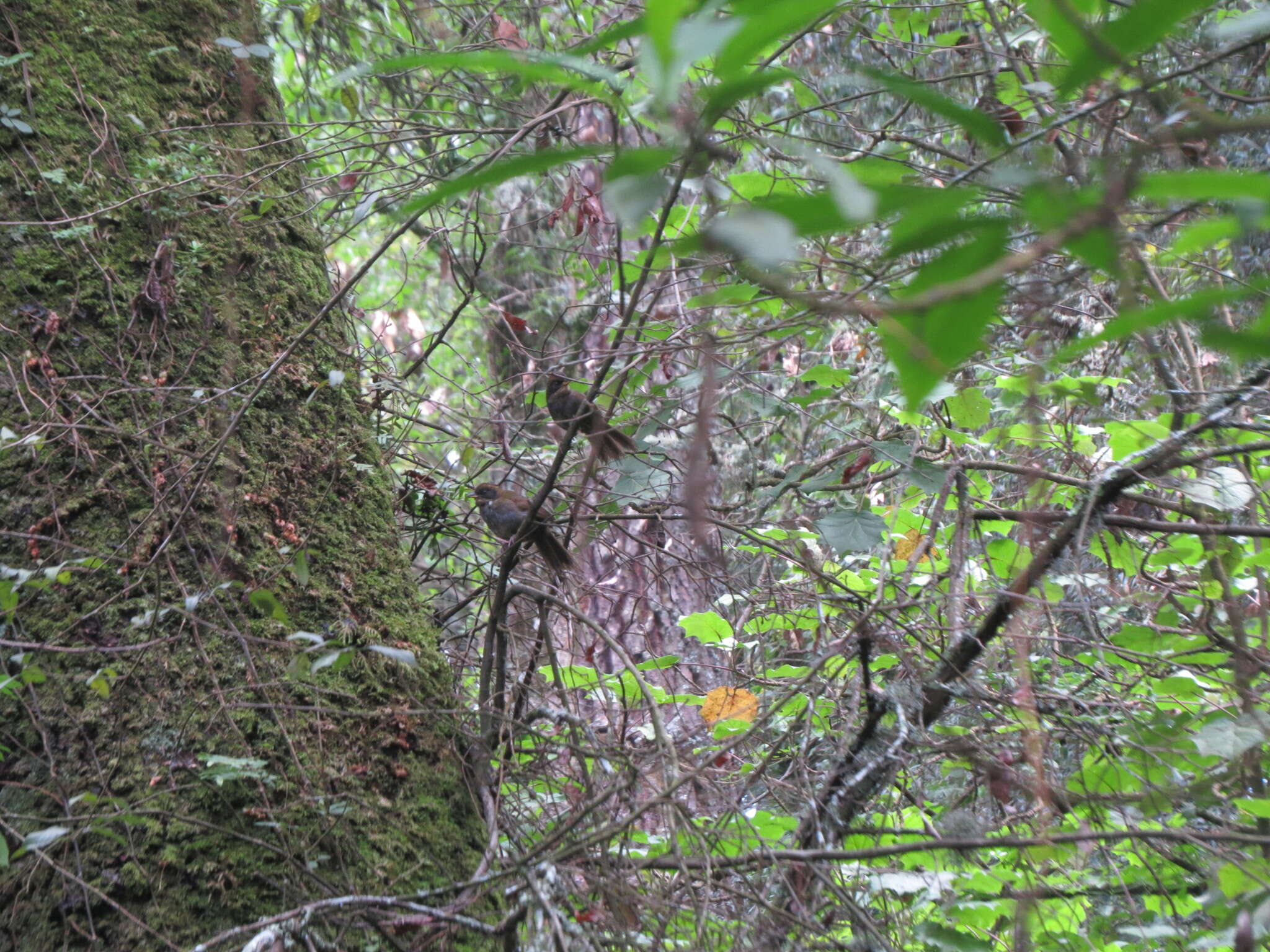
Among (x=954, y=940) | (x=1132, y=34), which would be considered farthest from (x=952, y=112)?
(x=954, y=940)

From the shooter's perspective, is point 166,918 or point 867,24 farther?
point 867,24

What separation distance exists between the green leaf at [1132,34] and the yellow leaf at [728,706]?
2.07 m

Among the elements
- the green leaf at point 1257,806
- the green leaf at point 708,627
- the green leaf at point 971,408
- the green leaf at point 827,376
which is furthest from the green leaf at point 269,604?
the green leaf at point 1257,806

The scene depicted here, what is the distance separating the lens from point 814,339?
1846 mm

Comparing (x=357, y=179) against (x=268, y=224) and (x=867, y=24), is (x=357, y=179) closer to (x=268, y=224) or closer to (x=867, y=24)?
(x=268, y=224)

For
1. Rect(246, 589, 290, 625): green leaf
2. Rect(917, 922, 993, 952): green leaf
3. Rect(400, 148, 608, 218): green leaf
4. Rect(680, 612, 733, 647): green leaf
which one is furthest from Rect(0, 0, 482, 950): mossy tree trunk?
Rect(400, 148, 608, 218): green leaf

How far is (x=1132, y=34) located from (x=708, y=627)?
2.06 meters

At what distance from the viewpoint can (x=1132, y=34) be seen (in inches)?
12.9

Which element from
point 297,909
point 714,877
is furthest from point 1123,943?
point 297,909

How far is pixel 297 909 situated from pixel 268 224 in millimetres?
1620

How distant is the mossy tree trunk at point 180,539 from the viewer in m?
1.35

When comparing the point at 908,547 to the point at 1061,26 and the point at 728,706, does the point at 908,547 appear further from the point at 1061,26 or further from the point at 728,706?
→ the point at 1061,26

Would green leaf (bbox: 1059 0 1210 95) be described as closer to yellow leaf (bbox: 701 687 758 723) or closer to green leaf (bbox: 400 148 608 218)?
green leaf (bbox: 400 148 608 218)

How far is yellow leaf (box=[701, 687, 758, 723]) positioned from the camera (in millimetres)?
2295
